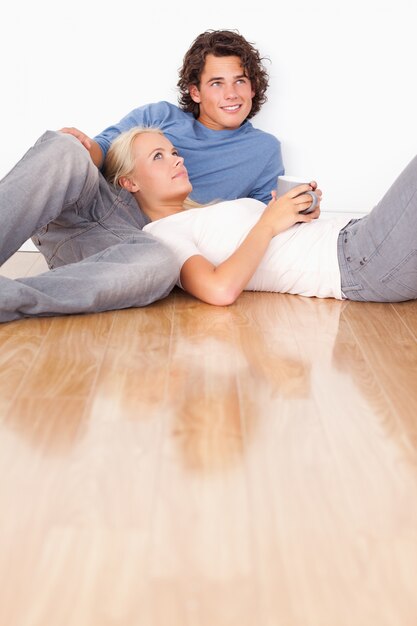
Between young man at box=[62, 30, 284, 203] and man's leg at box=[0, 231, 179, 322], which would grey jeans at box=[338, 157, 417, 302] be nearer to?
man's leg at box=[0, 231, 179, 322]

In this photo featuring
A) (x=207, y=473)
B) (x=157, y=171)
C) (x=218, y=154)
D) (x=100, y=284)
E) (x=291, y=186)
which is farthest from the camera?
(x=218, y=154)

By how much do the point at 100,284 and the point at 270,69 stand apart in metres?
1.54

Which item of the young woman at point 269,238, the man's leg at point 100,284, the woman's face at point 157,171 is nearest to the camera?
the man's leg at point 100,284

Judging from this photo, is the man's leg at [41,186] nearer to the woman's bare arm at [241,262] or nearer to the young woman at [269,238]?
the young woman at [269,238]

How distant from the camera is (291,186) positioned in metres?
2.68

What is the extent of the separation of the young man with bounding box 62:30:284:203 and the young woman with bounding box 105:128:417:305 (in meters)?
0.45

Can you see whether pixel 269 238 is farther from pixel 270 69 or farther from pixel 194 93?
pixel 270 69

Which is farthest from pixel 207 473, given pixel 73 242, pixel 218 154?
pixel 218 154

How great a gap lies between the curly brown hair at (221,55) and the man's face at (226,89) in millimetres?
22

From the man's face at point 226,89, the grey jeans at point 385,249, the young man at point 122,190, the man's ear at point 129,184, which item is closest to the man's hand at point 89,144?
the young man at point 122,190

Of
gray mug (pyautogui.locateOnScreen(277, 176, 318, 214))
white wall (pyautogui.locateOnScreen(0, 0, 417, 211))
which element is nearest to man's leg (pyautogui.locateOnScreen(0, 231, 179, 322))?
gray mug (pyautogui.locateOnScreen(277, 176, 318, 214))

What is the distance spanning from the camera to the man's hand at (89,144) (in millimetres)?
2988

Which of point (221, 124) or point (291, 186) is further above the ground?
point (291, 186)

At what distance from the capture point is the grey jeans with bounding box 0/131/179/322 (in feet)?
8.25
